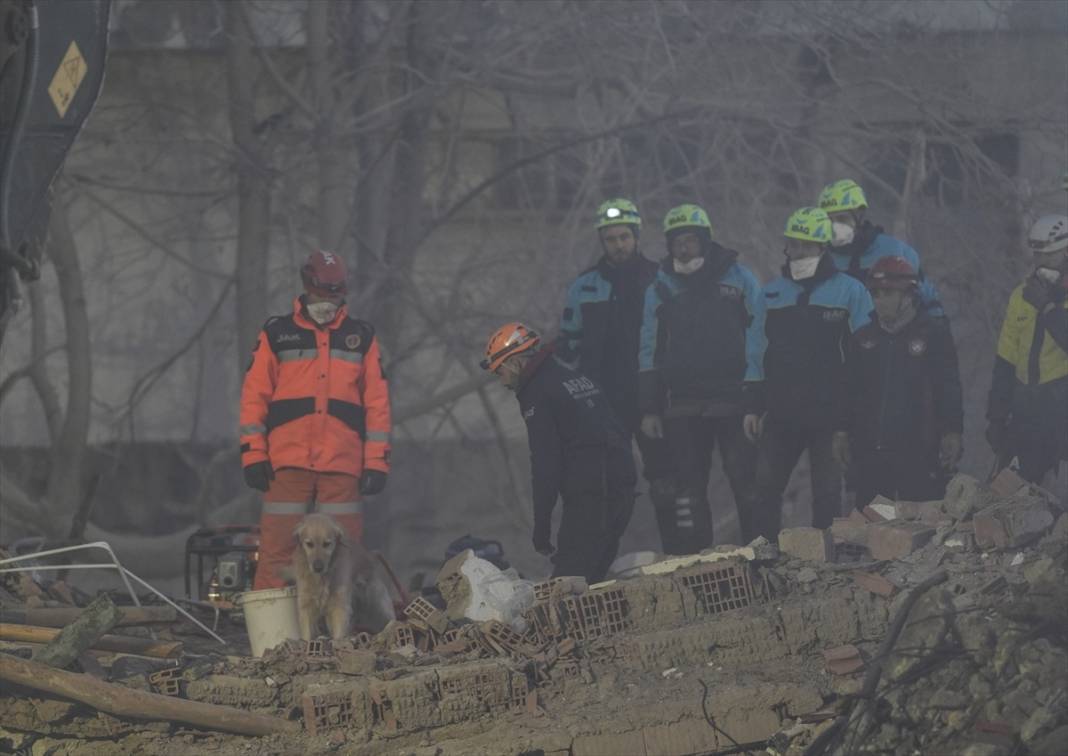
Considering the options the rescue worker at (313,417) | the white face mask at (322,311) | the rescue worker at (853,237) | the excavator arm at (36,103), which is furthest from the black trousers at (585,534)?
the excavator arm at (36,103)

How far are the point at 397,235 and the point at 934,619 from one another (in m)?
8.71

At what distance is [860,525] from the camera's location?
9.31 m

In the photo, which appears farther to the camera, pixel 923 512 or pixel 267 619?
pixel 923 512

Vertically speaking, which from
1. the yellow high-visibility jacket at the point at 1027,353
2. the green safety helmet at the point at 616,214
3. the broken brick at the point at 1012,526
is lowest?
the broken brick at the point at 1012,526

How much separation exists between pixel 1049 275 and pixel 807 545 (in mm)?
2900

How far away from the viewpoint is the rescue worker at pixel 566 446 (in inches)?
377

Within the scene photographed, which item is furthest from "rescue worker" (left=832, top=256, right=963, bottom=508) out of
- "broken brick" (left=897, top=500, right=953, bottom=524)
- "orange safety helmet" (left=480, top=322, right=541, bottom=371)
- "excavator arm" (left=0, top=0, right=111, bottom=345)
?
"excavator arm" (left=0, top=0, right=111, bottom=345)

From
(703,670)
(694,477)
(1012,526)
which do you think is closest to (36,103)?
(703,670)

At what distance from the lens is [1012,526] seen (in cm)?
869

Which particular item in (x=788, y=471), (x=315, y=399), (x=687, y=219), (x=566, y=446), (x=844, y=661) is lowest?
(x=844, y=661)

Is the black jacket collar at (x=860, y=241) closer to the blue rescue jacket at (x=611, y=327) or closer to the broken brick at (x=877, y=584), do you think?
the blue rescue jacket at (x=611, y=327)

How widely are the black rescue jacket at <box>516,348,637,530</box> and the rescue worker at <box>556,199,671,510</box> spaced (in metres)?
1.46

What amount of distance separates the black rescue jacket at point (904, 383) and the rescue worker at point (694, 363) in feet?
2.42

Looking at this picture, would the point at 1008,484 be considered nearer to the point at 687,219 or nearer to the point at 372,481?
the point at 687,219
